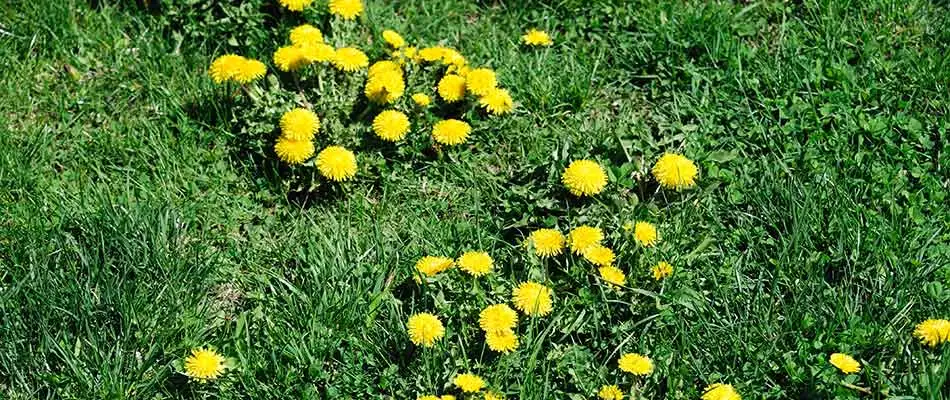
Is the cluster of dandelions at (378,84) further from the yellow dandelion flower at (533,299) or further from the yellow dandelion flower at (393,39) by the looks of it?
the yellow dandelion flower at (533,299)

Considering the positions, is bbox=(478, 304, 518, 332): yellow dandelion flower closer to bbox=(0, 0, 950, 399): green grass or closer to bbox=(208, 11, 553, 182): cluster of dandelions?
bbox=(0, 0, 950, 399): green grass

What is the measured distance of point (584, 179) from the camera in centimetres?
386

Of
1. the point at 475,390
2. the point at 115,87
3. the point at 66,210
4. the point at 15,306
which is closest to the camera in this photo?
the point at 475,390

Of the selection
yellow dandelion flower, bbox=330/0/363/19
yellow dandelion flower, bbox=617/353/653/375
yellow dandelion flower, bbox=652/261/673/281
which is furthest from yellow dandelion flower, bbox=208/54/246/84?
yellow dandelion flower, bbox=617/353/653/375

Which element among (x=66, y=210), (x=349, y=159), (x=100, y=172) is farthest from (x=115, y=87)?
(x=349, y=159)

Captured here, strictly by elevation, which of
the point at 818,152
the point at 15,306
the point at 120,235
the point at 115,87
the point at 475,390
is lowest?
the point at 475,390

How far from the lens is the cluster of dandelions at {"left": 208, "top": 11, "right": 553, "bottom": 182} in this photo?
407cm

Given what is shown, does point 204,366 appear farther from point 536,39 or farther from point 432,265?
point 536,39

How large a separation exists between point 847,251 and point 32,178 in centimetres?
293

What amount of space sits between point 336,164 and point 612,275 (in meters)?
1.09

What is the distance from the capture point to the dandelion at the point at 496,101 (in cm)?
426

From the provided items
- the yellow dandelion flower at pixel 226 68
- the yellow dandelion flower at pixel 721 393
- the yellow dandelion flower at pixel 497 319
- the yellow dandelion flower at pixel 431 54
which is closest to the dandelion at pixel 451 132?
the yellow dandelion flower at pixel 431 54

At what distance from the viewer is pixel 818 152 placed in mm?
4137

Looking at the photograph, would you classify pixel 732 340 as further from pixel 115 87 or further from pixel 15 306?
A: pixel 115 87
